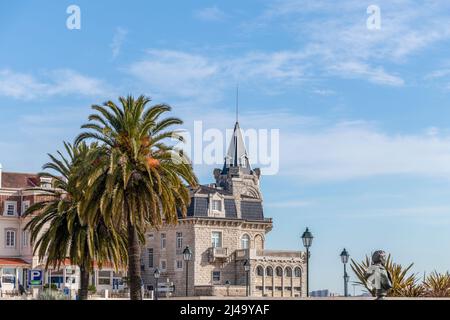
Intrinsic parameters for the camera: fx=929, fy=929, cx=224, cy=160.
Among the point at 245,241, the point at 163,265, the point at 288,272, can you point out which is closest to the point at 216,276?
the point at 245,241

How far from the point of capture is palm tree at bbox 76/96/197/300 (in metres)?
51.6

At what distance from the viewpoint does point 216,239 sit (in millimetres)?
119125

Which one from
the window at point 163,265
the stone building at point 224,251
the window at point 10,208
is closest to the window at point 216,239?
the stone building at point 224,251

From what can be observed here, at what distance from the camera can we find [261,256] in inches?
4685

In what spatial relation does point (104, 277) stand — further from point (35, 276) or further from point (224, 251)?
point (224, 251)

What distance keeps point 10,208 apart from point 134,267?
5329 centimetres

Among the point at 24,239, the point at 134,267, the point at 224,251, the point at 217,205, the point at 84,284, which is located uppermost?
the point at 217,205

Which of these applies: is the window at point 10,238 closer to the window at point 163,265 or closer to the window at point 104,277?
the window at point 104,277

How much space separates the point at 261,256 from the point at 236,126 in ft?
83.4

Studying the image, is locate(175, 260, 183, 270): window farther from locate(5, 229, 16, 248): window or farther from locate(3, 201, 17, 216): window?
locate(3, 201, 17, 216): window

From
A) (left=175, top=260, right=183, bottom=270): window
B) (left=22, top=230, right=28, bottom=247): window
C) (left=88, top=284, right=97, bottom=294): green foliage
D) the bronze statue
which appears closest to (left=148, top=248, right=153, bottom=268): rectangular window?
(left=175, top=260, right=183, bottom=270): window

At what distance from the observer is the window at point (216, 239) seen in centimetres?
11862
